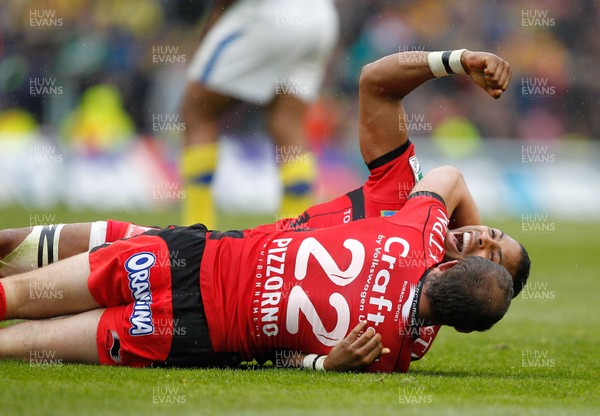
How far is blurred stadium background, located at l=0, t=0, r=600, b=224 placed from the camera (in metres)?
15.2

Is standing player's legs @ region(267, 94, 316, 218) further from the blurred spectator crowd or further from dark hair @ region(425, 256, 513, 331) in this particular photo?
the blurred spectator crowd

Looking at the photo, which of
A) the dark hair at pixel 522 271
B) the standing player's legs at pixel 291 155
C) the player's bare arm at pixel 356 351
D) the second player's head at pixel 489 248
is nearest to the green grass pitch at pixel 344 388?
the player's bare arm at pixel 356 351

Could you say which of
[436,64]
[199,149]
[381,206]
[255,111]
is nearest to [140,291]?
[381,206]

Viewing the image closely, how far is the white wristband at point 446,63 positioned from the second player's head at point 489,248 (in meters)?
0.78

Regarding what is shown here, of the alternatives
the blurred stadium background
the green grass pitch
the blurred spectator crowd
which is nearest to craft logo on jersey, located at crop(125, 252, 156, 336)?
the green grass pitch

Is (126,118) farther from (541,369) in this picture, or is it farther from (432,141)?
(541,369)

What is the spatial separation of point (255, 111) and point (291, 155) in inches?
391

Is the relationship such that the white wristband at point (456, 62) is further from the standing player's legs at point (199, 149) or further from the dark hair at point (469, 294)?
the standing player's legs at point (199, 149)

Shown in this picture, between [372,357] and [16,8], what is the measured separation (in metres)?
13.8

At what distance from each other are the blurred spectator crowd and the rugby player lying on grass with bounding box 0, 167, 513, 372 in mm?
10941

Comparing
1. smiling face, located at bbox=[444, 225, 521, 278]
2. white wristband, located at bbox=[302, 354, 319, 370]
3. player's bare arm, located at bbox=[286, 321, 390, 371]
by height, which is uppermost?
smiling face, located at bbox=[444, 225, 521, 278]

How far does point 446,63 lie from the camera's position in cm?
477

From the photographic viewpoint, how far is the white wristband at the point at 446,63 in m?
4.71

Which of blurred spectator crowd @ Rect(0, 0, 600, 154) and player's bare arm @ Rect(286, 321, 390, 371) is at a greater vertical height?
blurred spectator crowd @ Rect(0, 0, 600, 154)
